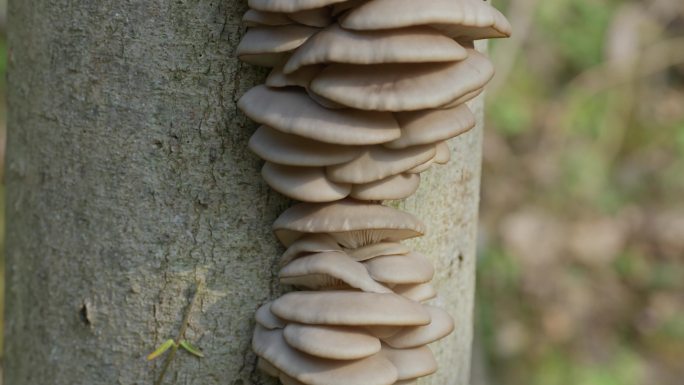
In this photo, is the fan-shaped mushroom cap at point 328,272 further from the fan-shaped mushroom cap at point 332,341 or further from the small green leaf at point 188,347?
the small green leaf at point 188,347

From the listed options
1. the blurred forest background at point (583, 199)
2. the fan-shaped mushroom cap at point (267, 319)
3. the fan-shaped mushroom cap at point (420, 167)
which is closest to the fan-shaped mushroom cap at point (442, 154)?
the fan-shaped mushroom cap at point (420, 167)

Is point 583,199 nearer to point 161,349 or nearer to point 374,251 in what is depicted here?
point 374,251

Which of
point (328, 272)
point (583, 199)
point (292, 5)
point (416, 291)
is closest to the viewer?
point (292, 5)

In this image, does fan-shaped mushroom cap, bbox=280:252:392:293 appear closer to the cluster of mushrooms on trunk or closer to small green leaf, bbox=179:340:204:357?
the cluster of mushrooms on trunk

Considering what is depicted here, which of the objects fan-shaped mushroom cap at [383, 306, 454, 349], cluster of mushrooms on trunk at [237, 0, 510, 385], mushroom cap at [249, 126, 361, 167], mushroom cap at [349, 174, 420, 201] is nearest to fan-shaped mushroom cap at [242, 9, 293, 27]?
cluster of mushrooms on trunk at [237, 0, 510, 385]

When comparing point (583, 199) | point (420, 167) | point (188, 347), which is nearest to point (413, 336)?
point (420, 167)

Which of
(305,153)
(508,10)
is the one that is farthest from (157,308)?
(508,10)
